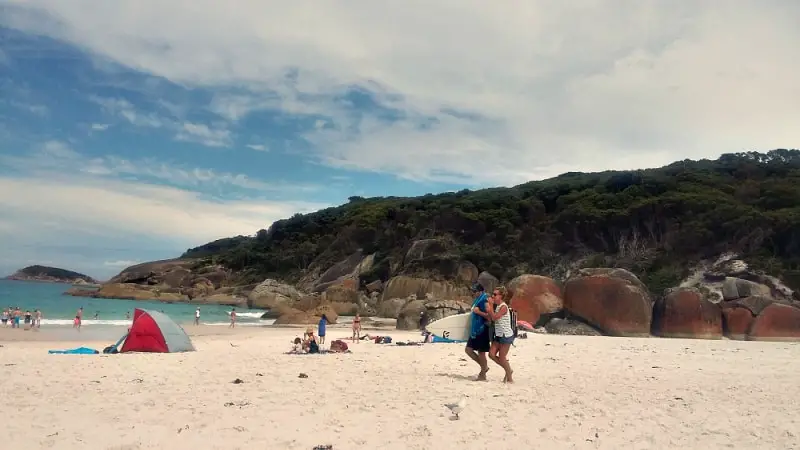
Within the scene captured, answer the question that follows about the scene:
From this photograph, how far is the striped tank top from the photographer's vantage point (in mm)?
9203

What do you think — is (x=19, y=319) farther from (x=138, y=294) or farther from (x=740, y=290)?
(x=138, y=294)

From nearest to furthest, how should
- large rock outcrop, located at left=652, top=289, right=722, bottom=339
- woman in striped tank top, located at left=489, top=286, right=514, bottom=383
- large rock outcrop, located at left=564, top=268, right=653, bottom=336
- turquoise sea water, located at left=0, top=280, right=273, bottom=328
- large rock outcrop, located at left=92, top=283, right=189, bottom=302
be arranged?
woman in striped tank top, located at left=489, top=286, right=514, bottom=383 < large rock outcrop, located at left=652, top=289, right=722, bottom=339 < large rock outcrop, located at left=564, top=268, right=653, bottom=336 < turquoise sea water, located at left=0, top=280, right=273, bottom=328 < large rock outcrop, located at left=92, top=283, right=189, bottom=302

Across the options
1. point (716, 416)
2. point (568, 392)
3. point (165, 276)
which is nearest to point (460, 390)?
point (568, 392)

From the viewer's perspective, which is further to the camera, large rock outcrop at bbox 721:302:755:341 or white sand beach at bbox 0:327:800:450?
large rock outcrop at bbox 721:302:755:341

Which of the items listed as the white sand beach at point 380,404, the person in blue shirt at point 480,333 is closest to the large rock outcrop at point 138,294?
the white sand beach at point 380,404

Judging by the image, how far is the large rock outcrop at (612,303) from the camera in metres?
22.0

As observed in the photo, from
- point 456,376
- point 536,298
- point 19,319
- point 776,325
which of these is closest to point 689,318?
point 776,325

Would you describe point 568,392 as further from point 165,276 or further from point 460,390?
point 165,276

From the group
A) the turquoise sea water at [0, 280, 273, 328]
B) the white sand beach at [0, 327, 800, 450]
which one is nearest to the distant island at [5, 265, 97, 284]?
the turquoise sea water at [0, 280, 273, 328]

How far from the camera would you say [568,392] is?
831 centimetres

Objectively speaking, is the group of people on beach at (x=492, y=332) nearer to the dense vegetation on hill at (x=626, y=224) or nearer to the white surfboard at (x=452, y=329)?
the white surfboard at (x=452, y=329)

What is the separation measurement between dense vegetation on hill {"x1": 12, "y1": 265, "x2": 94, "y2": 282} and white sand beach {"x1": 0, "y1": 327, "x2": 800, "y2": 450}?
192063 mm

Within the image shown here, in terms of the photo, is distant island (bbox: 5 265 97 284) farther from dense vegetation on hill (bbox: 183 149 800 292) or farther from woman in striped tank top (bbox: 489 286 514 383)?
woman in striped tank top (bbox: 489 286 514 383)

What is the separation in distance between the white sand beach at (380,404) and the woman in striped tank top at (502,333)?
375 millimetres
